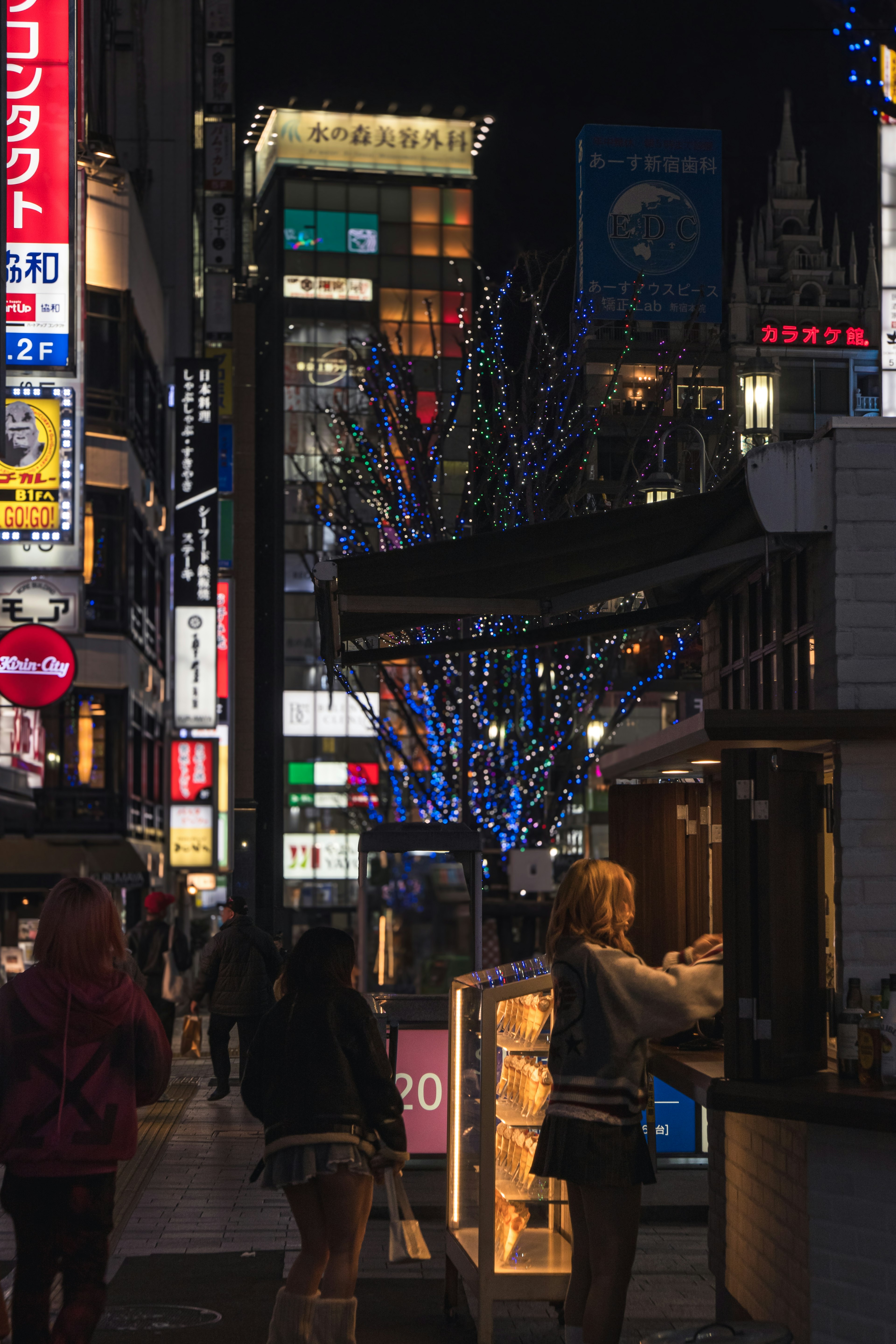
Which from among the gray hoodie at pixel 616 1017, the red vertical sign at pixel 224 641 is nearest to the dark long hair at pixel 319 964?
the gray hoodie at pixel 616 1017

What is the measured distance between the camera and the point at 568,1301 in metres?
6.25

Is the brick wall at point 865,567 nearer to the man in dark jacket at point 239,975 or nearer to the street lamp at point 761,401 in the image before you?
the street lamp at point 761,401

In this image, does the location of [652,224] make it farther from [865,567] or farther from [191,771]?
[191,771]

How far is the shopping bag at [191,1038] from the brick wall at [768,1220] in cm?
1411

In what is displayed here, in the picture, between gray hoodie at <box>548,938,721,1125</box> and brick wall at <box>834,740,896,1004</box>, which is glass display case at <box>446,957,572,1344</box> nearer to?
gray hoodie at <box>548,938,721,1125</box>

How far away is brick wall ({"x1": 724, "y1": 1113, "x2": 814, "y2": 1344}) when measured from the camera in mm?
5844

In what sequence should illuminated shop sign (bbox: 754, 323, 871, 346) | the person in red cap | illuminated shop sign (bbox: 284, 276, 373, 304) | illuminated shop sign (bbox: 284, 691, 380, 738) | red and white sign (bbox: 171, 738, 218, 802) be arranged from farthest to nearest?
illuminated shop sign (bbox: 284, 276, 373, 304) < illuminated shop sign (bbox: 284, 691, 380, 738) < red and white sign (bbox: 171, 738, 218, 802) < illuminated shop sign (bbox: 754, 323, 871, 346) < the person in red cap

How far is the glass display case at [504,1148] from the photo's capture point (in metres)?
6.68

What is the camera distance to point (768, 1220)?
635 centimetres

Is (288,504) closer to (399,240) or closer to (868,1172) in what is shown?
(399,240)

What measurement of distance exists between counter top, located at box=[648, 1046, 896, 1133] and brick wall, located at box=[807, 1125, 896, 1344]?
16 cm

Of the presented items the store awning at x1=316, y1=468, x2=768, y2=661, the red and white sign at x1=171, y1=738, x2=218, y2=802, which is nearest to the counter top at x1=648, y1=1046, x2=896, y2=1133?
the store awning at x1=316, y1=468, x2=768, y2=661

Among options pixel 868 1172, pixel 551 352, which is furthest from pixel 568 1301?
pixel 551 352

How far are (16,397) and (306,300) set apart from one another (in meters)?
51.6
